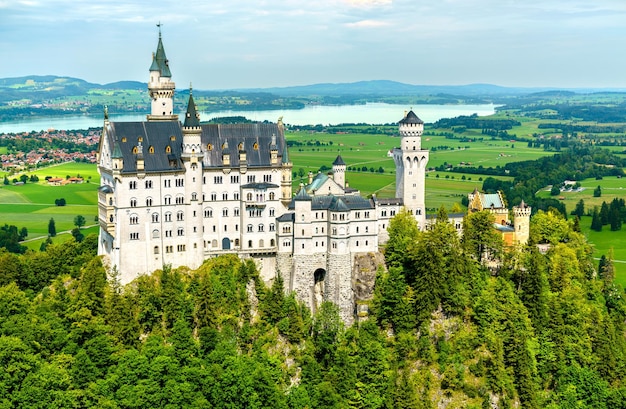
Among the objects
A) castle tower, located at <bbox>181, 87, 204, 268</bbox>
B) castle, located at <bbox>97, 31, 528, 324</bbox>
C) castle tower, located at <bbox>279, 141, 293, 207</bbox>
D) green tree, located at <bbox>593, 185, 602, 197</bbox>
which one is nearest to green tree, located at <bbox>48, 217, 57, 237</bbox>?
castle, located at <bbox>97, 31, 528, 324</bbox>

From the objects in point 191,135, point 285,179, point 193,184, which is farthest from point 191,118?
point 285,179

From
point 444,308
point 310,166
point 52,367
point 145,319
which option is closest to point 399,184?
point 444,308

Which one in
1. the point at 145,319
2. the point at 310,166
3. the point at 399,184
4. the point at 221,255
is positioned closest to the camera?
the point at 145,319

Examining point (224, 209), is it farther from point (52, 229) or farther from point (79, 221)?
point (79, 221)

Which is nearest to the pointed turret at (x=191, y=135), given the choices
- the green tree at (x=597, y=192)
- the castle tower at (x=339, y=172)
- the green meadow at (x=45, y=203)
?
the castle tower at (x=339, y=172)

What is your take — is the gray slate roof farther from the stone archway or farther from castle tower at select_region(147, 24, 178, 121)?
the stone archway

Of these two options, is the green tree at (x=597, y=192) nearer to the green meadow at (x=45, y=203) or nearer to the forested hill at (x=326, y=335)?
the forested hill at (x=326, y=335)

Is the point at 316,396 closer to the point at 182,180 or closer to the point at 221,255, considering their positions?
the point at 221,255
